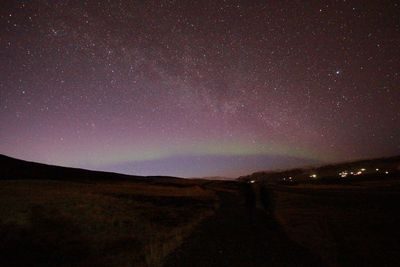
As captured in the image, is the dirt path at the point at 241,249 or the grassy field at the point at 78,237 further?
the grassy field at the point at 78,237

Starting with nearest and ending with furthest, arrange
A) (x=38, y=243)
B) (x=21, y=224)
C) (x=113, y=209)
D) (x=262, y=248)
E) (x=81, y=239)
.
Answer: (x=262, y=248) → (x=38, y=243) → (x=81, y=239) → (x=21, y=224) → (x=113, y=209)

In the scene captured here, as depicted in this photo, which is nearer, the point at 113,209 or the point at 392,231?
the point at 392,231

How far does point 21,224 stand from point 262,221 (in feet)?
34.9

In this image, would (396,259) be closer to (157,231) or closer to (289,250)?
(289,250)

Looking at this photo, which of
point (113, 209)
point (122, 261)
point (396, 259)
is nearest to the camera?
point (396, 259)

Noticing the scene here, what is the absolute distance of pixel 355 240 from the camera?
38.1 ft

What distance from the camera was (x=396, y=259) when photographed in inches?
348

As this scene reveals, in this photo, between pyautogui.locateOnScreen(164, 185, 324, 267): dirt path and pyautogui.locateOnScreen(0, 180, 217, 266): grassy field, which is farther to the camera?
pyautogui.locateOnScreen(0, 180, 217, 266): grassy field

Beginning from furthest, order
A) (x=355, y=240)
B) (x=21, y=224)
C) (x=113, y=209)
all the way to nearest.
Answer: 1. (x=113, y=209)
2. (x=21, y=224)
3. (x=355, y=240)

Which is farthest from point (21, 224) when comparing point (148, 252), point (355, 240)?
point (355, 240)

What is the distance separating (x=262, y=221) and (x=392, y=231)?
539 centimetres

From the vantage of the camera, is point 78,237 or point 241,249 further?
point 78,237

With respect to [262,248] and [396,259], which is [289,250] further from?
[396,259]

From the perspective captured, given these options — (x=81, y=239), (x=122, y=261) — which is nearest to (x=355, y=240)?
(x=122, y=261)
